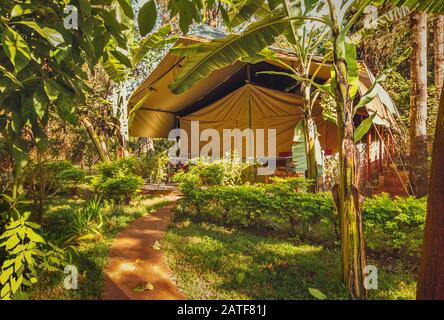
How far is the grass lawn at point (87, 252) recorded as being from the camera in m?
3.46

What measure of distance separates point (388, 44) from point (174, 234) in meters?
11.6

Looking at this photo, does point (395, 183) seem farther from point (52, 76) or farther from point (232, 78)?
point (52, 76)

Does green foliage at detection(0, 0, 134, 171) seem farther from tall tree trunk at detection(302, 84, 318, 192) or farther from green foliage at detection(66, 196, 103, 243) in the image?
tall tree trunk at detection(302, 84, 318, 192)

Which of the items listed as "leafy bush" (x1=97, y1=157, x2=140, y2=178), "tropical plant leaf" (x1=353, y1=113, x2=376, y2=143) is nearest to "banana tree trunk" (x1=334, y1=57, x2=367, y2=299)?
"tropical plant leaf" (x1=353, y1=113, x2=376, y2=143)

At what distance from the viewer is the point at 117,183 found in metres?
7.74

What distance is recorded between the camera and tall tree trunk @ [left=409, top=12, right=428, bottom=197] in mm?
6285

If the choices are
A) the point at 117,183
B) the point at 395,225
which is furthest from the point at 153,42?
the point at 395,225

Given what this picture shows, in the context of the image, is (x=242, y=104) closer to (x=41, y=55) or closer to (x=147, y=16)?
(x=41, y=55)

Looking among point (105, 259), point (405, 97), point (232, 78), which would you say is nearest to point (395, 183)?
point (405, 97)

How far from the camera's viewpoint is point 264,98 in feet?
36.4

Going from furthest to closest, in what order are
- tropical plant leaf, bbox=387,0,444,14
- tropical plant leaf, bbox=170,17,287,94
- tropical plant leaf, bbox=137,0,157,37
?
tropical plant leaf, bbox=170,17,287,94, tropical plant leaf, bbox=387,0,444,14, tropical plant leaf, bbox=137,0,157,37

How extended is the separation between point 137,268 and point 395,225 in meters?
3.75

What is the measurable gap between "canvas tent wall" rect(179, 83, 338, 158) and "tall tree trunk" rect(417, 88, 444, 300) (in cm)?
881

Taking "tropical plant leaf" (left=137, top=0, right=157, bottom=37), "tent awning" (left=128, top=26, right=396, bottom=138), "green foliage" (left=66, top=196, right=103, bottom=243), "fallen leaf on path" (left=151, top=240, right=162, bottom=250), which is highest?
"tent awning" (left=128, top=26, right=396, bottom=138)
